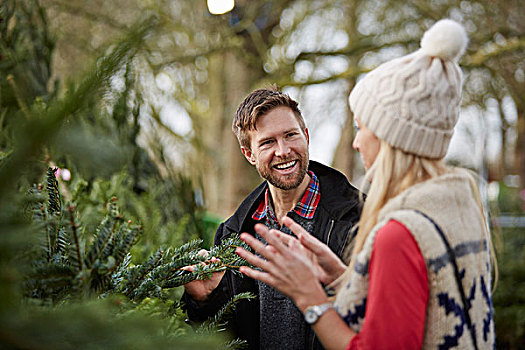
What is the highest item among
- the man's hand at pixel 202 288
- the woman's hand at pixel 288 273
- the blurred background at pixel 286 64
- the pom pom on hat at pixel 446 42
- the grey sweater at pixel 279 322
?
the blurred background at pixel 286 64

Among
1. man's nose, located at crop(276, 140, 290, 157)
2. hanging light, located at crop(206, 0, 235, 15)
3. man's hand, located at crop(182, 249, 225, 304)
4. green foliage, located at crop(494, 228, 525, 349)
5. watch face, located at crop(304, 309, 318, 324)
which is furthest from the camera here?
green foliage, located at crop(494, 228, 525, 349)

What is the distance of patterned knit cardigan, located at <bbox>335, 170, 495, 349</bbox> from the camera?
121 cm

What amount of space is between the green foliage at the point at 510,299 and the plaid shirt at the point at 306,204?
377 centimetres

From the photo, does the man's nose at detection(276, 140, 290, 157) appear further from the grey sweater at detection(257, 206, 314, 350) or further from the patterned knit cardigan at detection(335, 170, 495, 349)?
the patterned knit cardigan at detection(335, 170, 495, 349)

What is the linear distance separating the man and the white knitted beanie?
0.78 metres

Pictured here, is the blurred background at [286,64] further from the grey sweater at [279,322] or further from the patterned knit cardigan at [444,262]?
the patterned knit cardigan at [444,262]

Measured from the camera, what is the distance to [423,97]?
4.44 feet

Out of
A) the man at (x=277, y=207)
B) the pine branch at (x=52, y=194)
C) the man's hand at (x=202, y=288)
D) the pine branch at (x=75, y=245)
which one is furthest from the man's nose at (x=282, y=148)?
the pine branch at (x=75, y=245)

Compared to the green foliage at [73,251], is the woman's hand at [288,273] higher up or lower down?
lower down

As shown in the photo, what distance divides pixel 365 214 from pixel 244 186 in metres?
6.08

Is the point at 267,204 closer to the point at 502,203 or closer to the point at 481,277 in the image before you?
the point at 481,277

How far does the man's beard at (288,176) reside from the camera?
2.39 metres

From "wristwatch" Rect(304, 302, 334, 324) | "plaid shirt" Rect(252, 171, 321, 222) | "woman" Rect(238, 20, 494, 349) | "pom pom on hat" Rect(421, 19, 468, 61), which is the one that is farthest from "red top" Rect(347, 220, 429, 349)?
"plaid shirt" Rect(252, 171, 321, 222)

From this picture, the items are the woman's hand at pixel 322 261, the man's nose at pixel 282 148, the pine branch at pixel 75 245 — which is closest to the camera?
the pine branch at pixel 75 245
